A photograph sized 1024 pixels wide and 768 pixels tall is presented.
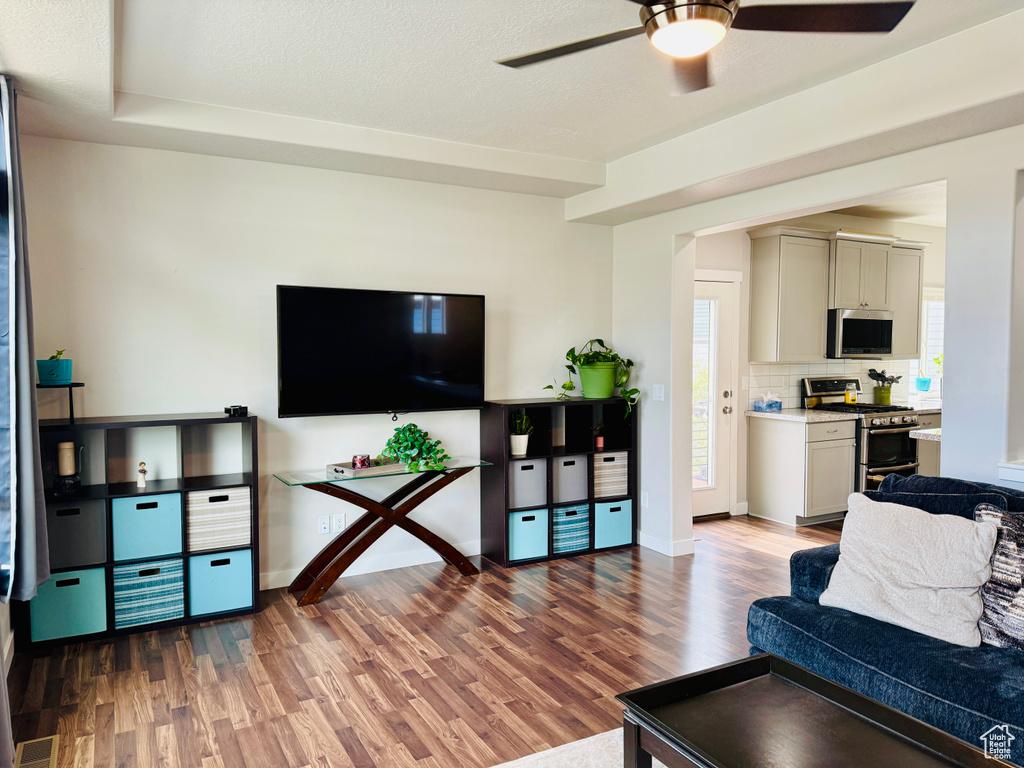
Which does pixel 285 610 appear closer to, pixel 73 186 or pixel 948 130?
pixel 73 186

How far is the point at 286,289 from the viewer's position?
3805 mm

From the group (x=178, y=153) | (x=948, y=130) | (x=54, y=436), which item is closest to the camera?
(x=948, y=130)

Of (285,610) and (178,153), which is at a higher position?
(178,153)

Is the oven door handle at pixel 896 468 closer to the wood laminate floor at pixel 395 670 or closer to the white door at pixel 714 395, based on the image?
the white door at pixel 714 395

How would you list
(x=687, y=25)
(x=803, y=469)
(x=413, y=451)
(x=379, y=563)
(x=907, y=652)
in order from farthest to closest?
1. (x=803, y=469)
2. (x=379, y=563)
3. (x=413, y=451)
4. (x=907, y=652)
5. (x=687, y=25)

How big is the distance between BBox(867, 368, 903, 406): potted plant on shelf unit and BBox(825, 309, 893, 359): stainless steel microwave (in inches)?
11.1

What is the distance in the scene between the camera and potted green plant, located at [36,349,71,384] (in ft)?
10.6

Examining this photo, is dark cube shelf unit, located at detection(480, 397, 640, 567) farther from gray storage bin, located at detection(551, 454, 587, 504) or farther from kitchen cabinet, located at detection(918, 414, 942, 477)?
kitchen cabinet, located at detection(918, 414, 942, 477)

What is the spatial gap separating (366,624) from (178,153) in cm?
269

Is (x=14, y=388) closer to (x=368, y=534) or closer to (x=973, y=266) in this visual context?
(x=368, y=534)

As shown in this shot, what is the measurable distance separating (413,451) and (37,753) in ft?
7.14

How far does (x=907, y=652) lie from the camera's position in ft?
7.37

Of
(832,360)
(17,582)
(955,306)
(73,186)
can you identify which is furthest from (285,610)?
(832,360)

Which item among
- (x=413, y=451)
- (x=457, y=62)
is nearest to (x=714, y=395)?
(x=413, y=451)
